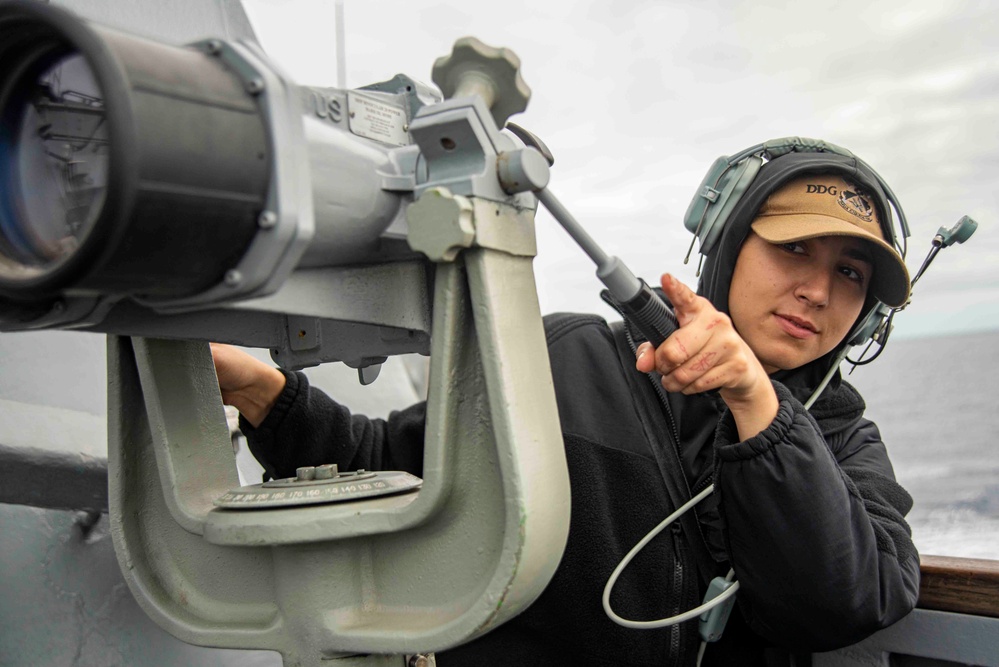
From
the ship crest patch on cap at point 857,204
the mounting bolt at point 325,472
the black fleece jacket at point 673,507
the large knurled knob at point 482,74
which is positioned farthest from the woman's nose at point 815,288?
the mounting bolt at point 325,472

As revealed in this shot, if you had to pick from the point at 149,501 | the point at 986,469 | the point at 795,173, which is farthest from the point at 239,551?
the point at 986,469

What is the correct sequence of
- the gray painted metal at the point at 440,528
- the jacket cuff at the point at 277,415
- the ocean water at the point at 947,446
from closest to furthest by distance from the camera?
1. the gray painted metal at the point at 440,528
2. the jacket cuff at the point at 277,415
3. the ocean water at the point at 947,446

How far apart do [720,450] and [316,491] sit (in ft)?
2.07

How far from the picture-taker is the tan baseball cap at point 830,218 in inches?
60.0

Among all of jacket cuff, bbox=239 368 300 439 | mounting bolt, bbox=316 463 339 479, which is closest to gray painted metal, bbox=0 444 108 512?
jacket cuff, bbox=239 368 300 439

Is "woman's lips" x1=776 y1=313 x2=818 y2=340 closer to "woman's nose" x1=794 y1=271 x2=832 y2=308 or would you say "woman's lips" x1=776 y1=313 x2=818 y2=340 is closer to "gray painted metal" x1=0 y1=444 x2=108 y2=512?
"woman's nose" x1=794 y1=271 x2=832 y2=308

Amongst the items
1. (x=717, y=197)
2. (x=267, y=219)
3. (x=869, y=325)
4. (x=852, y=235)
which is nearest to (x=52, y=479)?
(x=267, y=219)

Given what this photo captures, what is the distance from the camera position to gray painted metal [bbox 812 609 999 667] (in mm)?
1457

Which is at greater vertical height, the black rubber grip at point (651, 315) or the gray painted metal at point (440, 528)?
the black rubber grip at point (651, 315)

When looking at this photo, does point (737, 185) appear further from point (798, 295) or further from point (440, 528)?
point (440, 528)

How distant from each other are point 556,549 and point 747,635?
35.8 inches

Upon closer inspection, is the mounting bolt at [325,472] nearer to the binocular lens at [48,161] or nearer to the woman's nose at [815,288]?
the binocular lens at [48,161]

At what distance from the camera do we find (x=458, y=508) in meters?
0.87

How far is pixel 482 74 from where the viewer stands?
0.87m
